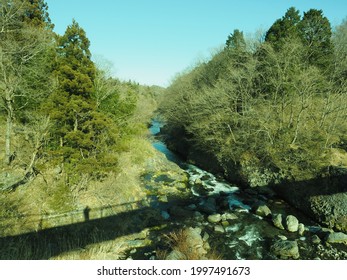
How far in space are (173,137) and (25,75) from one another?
21.0 m

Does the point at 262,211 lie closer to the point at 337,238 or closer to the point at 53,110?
the point at 337,238

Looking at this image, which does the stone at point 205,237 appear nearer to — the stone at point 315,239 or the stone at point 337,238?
the stone at point 315,239

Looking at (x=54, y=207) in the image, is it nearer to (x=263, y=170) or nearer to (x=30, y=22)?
(x=263, y=170)

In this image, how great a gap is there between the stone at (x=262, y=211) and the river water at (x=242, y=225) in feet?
0.63

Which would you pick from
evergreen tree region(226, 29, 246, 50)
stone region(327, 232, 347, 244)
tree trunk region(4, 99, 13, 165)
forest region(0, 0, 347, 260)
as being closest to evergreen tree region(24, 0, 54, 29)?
forest region(0, 0, 347, 260)

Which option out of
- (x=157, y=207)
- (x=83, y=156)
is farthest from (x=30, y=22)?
(x=157, y=207)

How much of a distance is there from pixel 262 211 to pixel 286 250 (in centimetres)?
351

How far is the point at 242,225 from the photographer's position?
1139 cm

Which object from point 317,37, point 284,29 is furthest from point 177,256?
point 317,37

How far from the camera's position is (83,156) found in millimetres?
12211

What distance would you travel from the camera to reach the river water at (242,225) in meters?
9.30

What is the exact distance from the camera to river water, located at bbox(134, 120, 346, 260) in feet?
30.5

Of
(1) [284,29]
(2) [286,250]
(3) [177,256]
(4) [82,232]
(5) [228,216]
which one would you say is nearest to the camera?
(3) [177,256]

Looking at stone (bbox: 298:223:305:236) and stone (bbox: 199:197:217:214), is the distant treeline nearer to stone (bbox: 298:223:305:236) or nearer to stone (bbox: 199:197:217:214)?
stone (bbox: 199:197:217:214)
